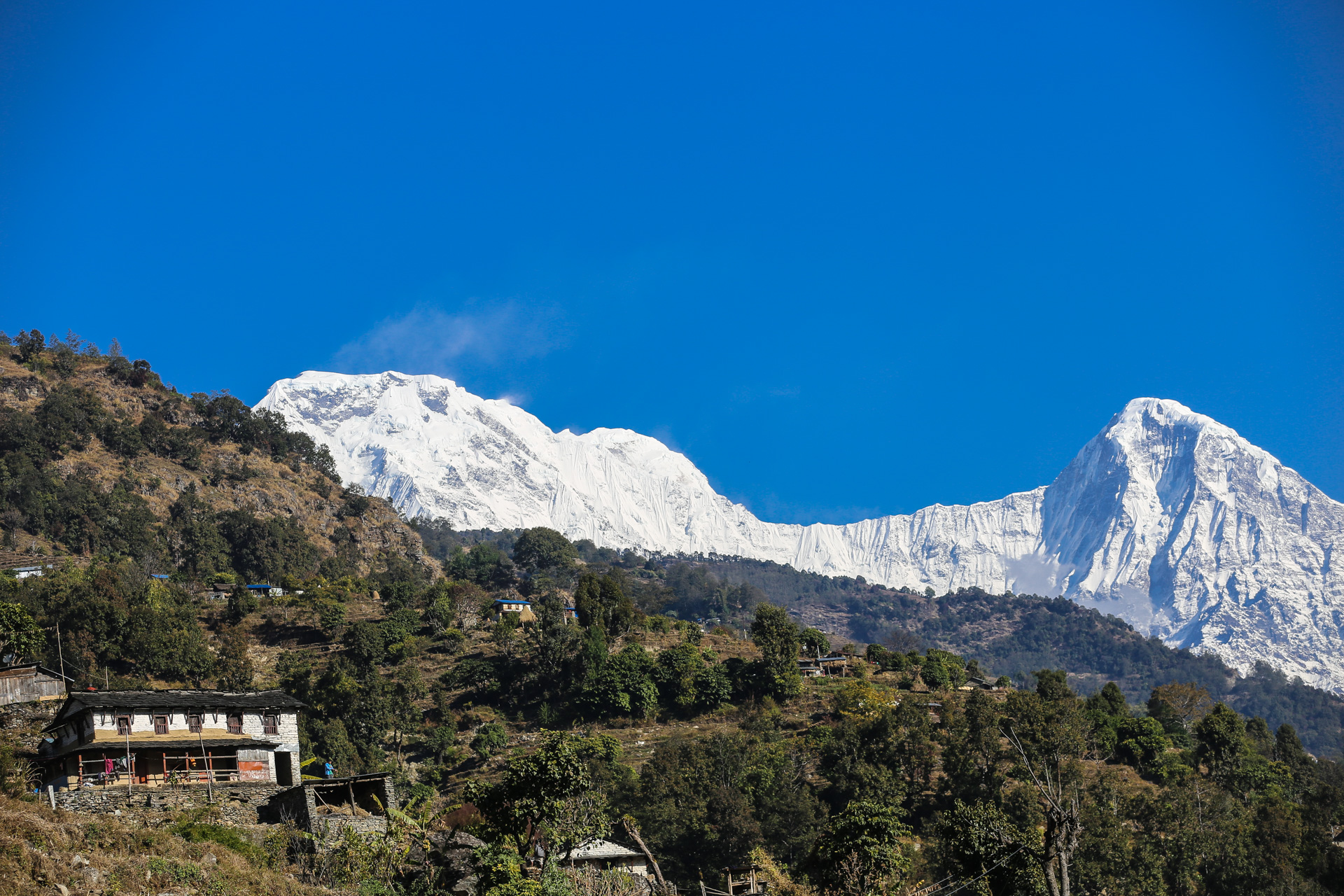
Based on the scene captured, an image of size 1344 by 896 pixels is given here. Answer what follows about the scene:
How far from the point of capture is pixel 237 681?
2532 inches

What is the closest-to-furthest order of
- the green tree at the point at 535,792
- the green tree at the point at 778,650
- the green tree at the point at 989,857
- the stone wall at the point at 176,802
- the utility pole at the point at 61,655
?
the green tree at the point at 535,792 → the stone wall at the point at 176,802 → the green tree at the point at 989,857 → the utility pole at the point at 61,655 → the green tree at the point at 778,650

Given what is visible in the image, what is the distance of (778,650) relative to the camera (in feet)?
256

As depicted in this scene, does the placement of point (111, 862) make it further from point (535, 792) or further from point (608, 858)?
point (608, 858)

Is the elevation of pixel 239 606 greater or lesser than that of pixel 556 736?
greater

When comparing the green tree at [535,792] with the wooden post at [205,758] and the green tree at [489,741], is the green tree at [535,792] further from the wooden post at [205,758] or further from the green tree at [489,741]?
the green tree at [489,741]

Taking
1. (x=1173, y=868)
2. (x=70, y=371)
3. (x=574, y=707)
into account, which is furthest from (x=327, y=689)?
(x=70, y=371)

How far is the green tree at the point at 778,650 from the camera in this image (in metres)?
75.9

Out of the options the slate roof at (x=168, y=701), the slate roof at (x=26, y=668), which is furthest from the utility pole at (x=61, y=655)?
the slate roof at (x=168, y=701)

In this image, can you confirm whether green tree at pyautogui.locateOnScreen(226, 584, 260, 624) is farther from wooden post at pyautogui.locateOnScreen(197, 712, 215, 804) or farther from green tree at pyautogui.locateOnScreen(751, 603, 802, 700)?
wooden post at pyautogui.locateOnScreen(197, 712, 215, 804)

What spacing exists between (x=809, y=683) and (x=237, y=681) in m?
44.2

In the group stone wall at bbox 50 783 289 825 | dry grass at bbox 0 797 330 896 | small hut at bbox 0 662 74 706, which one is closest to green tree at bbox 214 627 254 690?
small hut at bbox 0 662 74 706

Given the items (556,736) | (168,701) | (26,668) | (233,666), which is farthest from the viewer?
(233,666)

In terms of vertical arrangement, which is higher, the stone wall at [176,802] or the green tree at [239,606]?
the green tree at [239,606]

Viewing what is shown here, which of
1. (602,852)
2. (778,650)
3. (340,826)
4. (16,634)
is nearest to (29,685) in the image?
(16,634)
